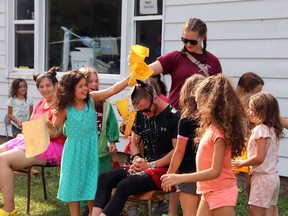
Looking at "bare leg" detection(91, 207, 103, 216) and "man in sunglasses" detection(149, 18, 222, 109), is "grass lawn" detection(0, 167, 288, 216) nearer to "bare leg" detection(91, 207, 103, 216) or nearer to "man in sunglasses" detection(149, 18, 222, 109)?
"bare leg" detection(91, 207, 103, 216)

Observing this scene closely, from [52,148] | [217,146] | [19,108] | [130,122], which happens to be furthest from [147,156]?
[19,108]

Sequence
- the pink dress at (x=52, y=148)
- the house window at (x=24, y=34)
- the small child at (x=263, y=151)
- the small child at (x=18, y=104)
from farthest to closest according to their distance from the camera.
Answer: the house window at (x=24, y=34)
the small child at (x=18, y=104)
the pink dress at (x=52, y=148)
the small child at (x=263, y=151)

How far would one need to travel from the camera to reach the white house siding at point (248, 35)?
208 inches

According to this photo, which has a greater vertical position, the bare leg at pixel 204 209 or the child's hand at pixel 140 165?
the child's hand at pixel 140 165

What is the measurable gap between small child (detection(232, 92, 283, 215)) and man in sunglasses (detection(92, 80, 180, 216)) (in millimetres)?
591

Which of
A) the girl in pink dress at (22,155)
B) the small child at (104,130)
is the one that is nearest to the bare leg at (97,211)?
the small child at (104,130)

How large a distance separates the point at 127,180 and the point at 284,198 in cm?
226

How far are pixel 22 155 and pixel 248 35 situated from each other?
2.71m

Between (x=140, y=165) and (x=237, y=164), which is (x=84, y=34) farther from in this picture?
(x=237, y=164)

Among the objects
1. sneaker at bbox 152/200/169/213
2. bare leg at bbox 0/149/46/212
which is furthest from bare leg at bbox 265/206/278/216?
bare leg at bbox 0/149/46/212

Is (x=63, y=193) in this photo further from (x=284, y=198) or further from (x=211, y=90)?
(x=284, y=198)

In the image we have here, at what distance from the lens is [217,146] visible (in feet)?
9.86

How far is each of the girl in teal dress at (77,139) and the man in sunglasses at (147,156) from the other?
23cm

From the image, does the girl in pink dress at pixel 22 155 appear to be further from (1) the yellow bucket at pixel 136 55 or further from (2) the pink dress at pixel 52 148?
(1) the yellow bucket at pixel 136 55
